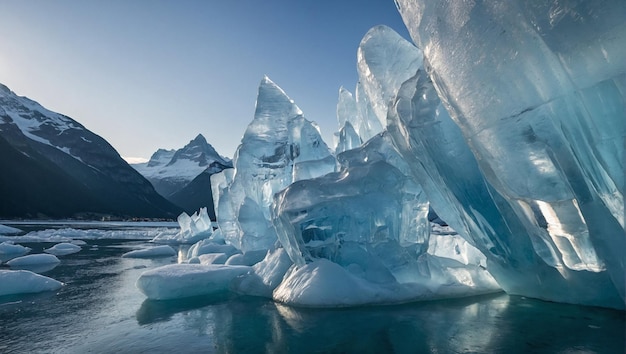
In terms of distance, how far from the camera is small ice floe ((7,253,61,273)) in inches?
482

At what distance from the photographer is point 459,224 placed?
26.7 feet

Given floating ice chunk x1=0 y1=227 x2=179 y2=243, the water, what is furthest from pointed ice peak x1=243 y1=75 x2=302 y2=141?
floating ice chunk x1=0 y1=227 x2=179 y2=243

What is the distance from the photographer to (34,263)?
13008 mm

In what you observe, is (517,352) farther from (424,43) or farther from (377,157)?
(377,157)

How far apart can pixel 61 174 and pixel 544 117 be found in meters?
89.8

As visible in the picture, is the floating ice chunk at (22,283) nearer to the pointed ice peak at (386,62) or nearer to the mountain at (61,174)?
the pointed ice peak at (386,62)

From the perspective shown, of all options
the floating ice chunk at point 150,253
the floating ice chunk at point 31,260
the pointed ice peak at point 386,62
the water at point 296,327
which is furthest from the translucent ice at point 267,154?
the water at point 296,327

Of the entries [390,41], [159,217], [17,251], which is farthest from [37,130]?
[390,41]

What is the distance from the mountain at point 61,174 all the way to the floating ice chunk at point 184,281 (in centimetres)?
6580

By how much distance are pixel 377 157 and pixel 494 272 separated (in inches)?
129

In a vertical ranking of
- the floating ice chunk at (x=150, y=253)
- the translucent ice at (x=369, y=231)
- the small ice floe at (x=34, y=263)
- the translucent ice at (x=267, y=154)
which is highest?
the translucent ice at (x=267, y=154)

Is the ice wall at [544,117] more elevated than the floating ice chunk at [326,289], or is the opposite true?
the ice wall at [544,117]

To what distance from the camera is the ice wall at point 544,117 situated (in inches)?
167

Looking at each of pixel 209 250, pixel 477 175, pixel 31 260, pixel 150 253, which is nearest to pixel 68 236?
pixel 150 253
